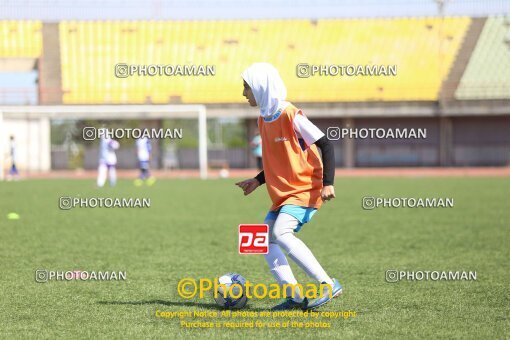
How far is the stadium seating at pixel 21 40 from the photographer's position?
153 feet

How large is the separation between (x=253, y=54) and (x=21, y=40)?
44.4 ft

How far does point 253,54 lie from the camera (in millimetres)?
46750

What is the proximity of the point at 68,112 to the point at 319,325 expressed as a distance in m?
34.2

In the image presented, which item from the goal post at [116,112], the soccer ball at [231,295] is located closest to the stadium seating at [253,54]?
the goal post at [116,112]

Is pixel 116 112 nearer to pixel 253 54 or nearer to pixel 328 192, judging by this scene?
pixel 253 54

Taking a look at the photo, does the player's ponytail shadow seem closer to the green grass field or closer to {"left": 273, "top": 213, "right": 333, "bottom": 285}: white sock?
the green grass field

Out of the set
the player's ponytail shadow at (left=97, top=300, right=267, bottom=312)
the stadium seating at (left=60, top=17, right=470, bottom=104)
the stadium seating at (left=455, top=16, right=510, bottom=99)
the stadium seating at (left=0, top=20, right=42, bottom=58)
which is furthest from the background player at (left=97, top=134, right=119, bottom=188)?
the stadium seating at (left=455, top=16, right=510, bottom=99)

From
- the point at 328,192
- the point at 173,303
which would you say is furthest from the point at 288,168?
the point at 173,303

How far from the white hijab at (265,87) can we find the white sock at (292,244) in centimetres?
85

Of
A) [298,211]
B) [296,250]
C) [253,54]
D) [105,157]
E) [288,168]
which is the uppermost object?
[253,54]

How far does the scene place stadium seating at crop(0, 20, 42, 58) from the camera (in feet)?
153

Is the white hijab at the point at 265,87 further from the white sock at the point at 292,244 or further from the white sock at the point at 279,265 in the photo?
the white sock at the point at 279,265

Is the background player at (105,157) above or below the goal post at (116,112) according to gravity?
below

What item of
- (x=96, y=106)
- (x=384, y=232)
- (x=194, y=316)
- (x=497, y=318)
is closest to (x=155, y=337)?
(x=194, y=316)
